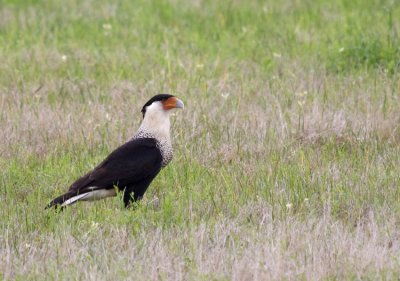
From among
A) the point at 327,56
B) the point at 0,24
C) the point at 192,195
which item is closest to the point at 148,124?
the point at 192,195

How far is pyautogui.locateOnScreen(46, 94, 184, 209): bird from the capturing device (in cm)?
711

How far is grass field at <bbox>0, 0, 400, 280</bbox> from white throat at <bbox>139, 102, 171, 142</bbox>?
367 mm

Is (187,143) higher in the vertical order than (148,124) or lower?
lower

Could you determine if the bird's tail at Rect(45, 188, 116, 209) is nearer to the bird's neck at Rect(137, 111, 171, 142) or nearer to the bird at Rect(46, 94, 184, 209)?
the bird at Rect(46, 94, 184, 209)

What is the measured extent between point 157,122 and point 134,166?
0.53m

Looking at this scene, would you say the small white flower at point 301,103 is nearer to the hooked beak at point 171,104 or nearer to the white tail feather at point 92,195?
the hooked beak at point 171,104

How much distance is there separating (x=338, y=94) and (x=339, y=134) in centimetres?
106

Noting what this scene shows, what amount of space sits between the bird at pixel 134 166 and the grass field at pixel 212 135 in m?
0.13

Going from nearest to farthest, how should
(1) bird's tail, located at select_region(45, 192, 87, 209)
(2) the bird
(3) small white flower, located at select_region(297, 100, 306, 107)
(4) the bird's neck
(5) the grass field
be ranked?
(5) the grass field, (1) bird's tail, located at select_region(45, 192, 87, 209), (2) the bird, (4) the bird's neck, (3) small white flower, located at select_region(297, 100, 306, 107)

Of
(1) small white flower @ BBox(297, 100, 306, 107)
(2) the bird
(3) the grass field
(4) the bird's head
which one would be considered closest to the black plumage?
(2) the bird

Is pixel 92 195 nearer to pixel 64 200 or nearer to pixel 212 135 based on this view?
pixel 64 200

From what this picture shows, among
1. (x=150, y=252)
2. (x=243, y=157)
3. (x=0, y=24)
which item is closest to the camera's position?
(x=150, y=252)

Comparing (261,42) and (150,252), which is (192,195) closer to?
(150,252)

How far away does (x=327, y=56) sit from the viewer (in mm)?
10930
